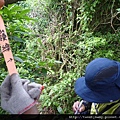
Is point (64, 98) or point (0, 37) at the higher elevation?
point (0, 37)

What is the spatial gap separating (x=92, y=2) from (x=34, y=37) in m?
0.99

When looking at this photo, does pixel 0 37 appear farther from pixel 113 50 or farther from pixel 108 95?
pixel 113 50

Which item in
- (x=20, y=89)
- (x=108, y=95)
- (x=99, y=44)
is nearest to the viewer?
(x=20, y=89)

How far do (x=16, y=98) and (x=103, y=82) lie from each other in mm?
329

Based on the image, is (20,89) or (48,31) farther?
(48,31)

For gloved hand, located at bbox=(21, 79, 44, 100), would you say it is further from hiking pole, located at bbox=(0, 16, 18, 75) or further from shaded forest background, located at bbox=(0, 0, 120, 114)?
shaded forest background, located at bbox=(0, 0, 120, 114)

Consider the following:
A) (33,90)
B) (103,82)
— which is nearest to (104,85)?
(103,82)

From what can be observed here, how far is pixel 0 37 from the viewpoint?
1.92 ft

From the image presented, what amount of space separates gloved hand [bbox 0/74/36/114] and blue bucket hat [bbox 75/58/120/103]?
0.94 feet

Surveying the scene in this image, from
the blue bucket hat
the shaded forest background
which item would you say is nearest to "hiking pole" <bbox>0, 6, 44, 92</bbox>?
the blue bucket hat

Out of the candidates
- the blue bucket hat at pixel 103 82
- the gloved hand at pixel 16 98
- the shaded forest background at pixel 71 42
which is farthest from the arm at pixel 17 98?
the shaded forest background at pixel 71 42

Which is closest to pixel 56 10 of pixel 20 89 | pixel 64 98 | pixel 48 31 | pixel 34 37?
pixel 48 31

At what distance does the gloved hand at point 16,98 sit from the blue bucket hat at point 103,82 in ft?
0.94

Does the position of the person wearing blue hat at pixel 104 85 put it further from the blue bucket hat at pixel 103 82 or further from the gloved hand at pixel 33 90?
the gloved hand at pixel 33 90
